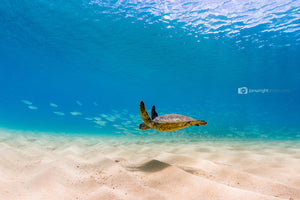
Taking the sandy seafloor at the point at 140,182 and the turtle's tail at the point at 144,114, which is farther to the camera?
the turtle's tail at the point at 144,114

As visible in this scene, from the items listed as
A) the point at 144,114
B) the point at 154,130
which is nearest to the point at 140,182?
the point at 144,114

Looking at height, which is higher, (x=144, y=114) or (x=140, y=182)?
(x=144, y=114)

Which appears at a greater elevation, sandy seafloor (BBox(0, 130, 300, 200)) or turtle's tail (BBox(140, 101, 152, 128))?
turtle's tail (BBox(140, 101, 152, 128))

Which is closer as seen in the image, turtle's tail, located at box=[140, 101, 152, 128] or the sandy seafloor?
the sandy seafloor

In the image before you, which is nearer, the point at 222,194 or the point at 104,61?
the point at 222,194

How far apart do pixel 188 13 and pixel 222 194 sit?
1863 centimetres

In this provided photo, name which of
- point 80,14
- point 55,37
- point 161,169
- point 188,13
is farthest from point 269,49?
point 55,37

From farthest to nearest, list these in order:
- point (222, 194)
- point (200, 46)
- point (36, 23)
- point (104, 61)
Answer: point (104, 61) < point (200, 46) < point (36, 23) < point (222, 194)

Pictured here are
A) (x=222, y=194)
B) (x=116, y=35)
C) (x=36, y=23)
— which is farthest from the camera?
(x=116, y=35)

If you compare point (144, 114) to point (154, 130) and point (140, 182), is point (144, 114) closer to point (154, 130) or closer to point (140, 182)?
point (140, 182)

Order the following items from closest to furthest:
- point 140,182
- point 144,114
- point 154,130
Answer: point 140,182, point 144,114, point 154,130

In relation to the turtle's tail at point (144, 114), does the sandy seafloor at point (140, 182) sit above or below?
below

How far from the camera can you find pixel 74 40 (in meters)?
26.6

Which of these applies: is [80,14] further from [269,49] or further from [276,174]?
[269,49]
